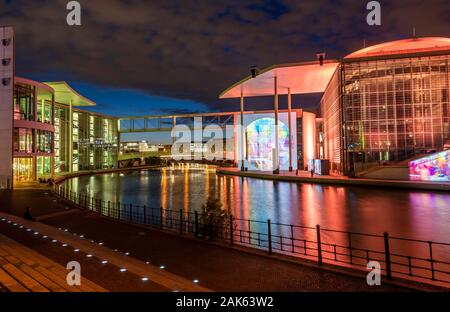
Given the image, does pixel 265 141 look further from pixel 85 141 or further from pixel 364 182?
pixel 85 141

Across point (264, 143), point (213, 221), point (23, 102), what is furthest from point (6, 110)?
point (264, 143)

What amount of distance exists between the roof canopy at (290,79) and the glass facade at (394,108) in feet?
14.5

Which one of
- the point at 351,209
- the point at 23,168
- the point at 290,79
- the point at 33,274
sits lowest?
the point at 351,209

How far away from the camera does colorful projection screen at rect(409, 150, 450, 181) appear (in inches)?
1099

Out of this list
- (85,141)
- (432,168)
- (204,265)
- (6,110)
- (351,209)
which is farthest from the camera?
(85,141)

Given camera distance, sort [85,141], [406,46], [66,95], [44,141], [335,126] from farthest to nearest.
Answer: [85,141]
[66,95]
[406,46]
[335,126]
[44,141]

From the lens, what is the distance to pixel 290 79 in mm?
45562

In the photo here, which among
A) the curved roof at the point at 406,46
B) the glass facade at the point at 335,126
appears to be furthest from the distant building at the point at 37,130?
the curved roof at the point at 406,46

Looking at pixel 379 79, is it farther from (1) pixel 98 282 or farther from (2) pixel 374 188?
(1) pixel 98 282

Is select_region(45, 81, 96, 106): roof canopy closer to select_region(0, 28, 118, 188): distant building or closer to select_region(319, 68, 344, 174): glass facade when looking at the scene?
select_region(0, 28, 118, 188): distant building

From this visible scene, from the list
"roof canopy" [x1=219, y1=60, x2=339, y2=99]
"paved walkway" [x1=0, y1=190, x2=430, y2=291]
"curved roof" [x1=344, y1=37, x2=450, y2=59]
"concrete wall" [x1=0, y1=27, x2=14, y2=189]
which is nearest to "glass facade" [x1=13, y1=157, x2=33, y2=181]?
"concrete wall" [x1=0, y1=27, x2=14, y2=189]

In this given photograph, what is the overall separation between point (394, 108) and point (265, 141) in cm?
2357

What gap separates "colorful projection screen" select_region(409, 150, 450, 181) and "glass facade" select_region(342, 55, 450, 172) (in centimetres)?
357

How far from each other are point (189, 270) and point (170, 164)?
108 meters
